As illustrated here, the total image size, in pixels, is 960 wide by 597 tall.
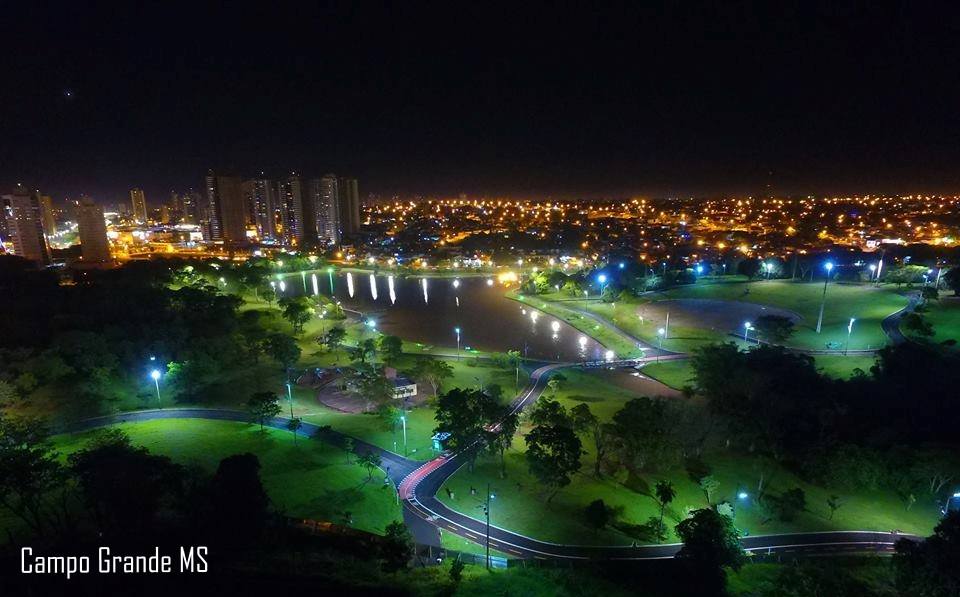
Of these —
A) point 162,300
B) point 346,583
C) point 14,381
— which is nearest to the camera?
point 346,583

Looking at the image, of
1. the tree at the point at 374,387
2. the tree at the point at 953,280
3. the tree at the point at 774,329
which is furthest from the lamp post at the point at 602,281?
the tree at the point at 374,387

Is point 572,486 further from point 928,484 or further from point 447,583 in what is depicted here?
point 928,484

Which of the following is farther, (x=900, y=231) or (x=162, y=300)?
(x=900, y=231)

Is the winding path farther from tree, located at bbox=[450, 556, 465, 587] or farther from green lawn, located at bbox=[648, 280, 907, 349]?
green lawn, located at bbox=[648, 280, 907, 349]

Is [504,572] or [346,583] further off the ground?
[346,583]

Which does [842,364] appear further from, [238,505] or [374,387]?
[238,505]

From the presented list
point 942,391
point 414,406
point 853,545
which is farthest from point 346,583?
point 942,391

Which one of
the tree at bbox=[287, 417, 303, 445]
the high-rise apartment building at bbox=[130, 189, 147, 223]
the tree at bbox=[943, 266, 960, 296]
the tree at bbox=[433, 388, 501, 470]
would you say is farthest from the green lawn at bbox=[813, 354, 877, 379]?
the high-rise apartment building at bbox=[130, 189, 147, 223]

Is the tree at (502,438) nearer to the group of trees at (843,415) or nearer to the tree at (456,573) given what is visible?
the tree at (456,573)
